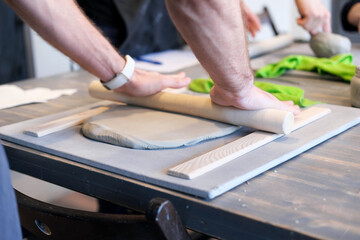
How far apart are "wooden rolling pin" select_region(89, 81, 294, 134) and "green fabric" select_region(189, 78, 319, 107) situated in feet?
0.72

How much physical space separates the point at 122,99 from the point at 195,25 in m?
0.42

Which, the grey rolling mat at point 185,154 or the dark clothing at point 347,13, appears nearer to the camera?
the grey rolling mat at point 185,154

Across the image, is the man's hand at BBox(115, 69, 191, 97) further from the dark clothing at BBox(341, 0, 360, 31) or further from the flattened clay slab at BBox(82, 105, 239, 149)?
the dark clothing at BBox(341, 0, 360, 31)

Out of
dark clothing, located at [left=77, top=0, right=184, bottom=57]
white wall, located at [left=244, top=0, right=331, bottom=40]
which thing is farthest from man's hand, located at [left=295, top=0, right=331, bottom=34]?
white wall, located at [left=244, top=0, right=331, bottom=40]

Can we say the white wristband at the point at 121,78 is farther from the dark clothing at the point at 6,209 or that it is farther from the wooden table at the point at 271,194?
the dark clothing at the point at 6,209

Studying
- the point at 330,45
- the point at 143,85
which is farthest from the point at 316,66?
the point at 143,85

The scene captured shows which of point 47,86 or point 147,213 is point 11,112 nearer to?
point 47,86

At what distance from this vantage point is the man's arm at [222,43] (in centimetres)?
85

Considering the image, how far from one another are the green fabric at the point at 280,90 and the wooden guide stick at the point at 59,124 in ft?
1.06

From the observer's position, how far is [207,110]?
1.05 m

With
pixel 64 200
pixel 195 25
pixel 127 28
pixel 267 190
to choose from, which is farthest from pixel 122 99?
pixel 127 28

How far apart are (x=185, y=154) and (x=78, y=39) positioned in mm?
438

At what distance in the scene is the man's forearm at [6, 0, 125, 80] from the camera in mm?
1097

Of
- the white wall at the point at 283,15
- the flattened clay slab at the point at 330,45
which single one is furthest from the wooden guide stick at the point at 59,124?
the white wall at the point at 283,15
